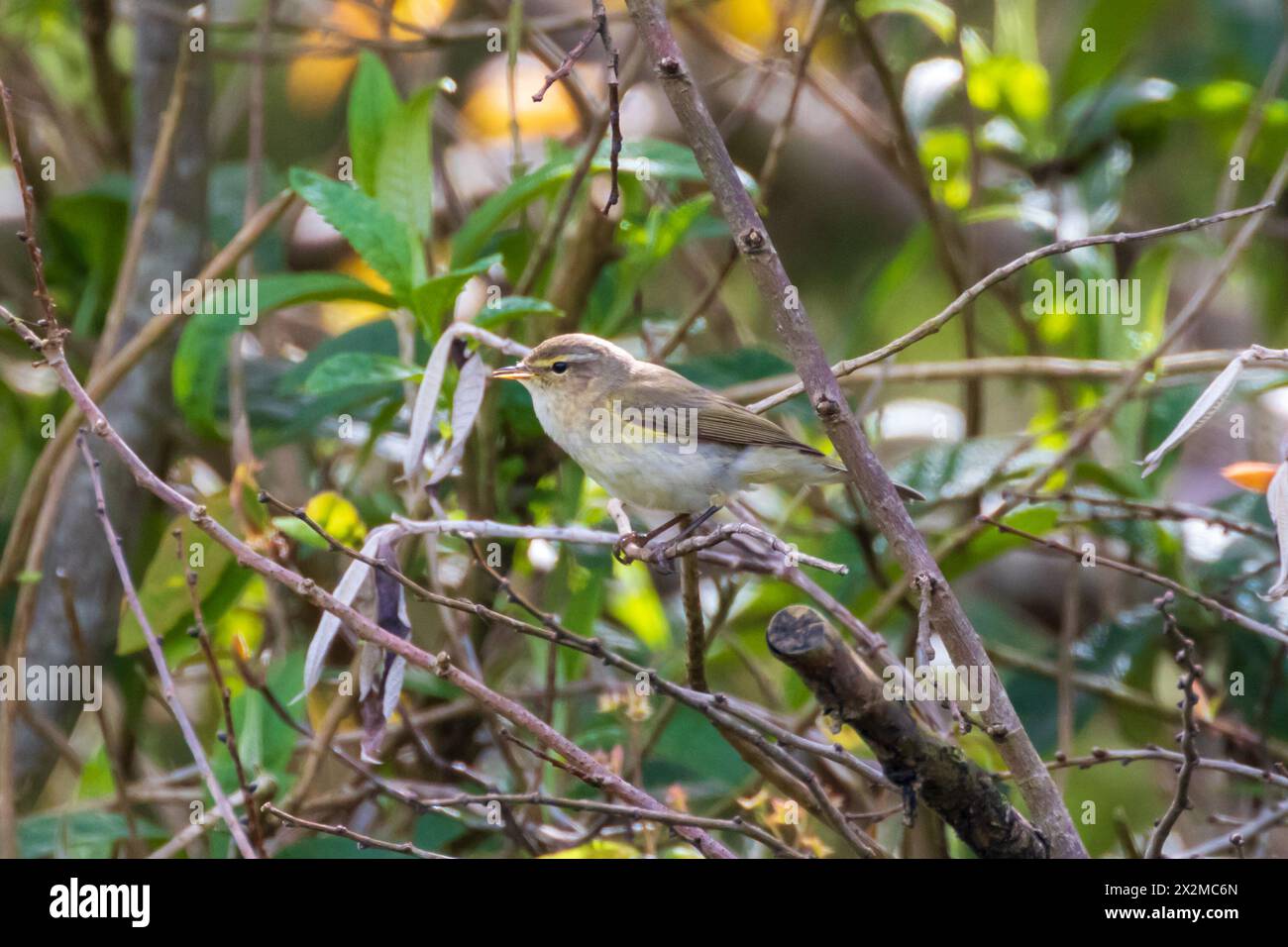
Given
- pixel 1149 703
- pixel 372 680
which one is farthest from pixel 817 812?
pixel 1149 703

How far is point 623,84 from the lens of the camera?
328 cm

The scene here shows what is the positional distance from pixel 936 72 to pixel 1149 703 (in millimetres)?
2023

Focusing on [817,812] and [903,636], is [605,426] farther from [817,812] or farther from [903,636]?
[903,636]

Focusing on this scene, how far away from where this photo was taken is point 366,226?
2732 millimetres

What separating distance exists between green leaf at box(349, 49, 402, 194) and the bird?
1.78 feet

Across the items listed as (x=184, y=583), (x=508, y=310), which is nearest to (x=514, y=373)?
(x=508, y=310)

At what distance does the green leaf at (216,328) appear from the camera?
290cm

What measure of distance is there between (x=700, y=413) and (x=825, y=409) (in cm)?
115

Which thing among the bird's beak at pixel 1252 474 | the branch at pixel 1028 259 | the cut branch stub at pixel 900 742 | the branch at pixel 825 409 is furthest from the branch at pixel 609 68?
the bird's beak at pixel 1252 474

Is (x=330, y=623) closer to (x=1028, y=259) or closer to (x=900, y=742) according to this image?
(x=900, y=742)

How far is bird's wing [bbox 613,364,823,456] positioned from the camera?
9.68ft

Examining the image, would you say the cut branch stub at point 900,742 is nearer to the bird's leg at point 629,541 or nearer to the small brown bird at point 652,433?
the bird's leg at point 629,541
